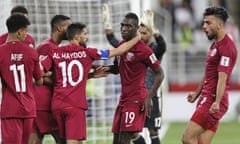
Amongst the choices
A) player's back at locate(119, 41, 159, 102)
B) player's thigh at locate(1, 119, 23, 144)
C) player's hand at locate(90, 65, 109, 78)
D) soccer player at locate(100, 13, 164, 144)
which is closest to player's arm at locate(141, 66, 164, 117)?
soccer player at locate(100, 13, 164, 144)

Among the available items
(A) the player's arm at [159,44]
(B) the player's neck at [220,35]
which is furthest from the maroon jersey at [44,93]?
(B) the player's neck at [220,35]

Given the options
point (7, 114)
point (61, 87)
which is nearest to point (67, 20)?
point (61, 87)

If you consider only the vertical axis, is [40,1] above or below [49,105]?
above

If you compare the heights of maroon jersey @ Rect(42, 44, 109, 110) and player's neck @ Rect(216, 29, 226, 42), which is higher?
player's neck @ Rect(216, 29, 226, 42)

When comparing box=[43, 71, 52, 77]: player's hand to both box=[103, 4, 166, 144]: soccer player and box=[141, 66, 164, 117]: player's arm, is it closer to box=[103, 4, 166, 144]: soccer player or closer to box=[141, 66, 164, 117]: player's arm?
box=[141, 66, 164, 117]: player's arm

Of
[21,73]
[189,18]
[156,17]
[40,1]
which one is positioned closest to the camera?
[21,73]

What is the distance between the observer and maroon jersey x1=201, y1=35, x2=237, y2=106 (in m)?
12.1

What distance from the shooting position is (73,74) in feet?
40.5

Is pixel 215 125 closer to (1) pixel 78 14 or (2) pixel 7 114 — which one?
(2) pixel 7 114

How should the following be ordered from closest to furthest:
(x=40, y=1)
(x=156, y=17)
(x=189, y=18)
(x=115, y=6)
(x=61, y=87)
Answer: (x=61, y=87), (x=40, y=1), (x=115, y=6), (x=156, y=17), (x=189, y=18)

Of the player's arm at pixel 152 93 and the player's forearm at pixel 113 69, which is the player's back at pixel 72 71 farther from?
the player's arm at pixel 152 93

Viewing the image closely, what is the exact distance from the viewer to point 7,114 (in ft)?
38.4

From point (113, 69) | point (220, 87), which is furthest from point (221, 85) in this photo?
point (113, 69)

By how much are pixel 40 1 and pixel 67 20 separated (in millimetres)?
3389
